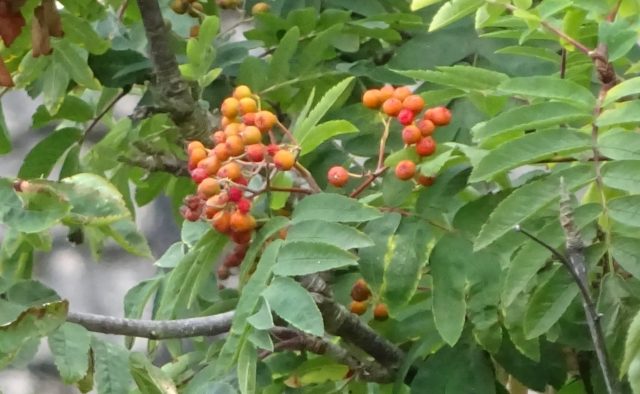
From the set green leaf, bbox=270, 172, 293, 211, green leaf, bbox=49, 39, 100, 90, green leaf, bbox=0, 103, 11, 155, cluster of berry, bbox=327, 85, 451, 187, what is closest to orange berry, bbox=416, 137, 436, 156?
cluster of berry, bbox=327, 85, 451, 187

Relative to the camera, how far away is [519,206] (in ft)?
1.92

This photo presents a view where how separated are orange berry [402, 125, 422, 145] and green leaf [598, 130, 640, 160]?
0.13m

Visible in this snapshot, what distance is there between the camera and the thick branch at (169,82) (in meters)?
0.84

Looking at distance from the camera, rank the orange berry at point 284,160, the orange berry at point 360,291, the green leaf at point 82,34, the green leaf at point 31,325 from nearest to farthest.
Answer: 1. the green leaf at point 31,325
2. the orange berry at point 284,160
3. the orange berry at point 360,291
4. the green leaf at point 82,34

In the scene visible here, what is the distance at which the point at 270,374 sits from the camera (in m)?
0.77

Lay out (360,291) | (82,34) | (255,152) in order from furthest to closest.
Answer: (82,34)
(360,291)
(255,152)

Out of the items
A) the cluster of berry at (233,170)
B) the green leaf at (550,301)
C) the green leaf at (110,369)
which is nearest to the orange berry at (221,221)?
the cluster of berry at (233,170)

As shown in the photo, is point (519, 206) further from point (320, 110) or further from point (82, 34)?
point (82, 34)

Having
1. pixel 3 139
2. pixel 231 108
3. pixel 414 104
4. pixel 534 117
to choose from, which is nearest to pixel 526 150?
pixel 534 117

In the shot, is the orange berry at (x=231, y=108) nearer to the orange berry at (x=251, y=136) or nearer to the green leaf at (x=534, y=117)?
the orange berry at (x=251, y=136)

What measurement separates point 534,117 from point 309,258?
0.17m

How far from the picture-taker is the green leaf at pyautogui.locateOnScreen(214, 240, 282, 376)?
1.98 ft

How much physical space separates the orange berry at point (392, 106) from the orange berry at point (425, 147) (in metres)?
0.03

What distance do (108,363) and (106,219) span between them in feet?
0.30
